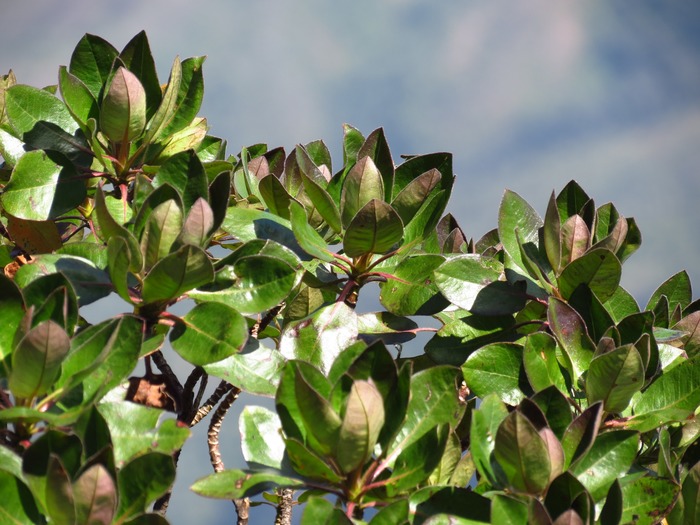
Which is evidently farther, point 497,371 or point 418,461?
point 497,371

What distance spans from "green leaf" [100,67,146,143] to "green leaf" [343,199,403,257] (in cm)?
62

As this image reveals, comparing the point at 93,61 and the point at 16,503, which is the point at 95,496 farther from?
the point at 93,61

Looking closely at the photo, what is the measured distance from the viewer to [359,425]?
142 cm

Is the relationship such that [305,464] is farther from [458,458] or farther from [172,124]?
[172,124]

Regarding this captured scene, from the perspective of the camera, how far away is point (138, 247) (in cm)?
167

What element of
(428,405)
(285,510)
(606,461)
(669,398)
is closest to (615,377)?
(606,461)

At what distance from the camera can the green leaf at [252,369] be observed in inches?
66.7

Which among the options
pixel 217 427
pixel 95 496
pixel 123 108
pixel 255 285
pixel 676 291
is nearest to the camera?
pixel 95 496

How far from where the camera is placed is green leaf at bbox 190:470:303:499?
1.46m

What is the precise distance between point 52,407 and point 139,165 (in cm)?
97

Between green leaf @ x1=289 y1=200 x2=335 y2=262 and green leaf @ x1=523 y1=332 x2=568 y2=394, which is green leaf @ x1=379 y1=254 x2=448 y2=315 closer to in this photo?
green leaf @ x1=289 y1=200 x2=335 y2=262

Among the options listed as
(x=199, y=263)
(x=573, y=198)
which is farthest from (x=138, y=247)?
(x=573, y=198)

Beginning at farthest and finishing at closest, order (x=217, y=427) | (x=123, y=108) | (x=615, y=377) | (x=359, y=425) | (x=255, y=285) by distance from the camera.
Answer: (x=217, y=427)
(x=123, y=108)
(x=255, y=285)
(x=615, y=377)
(x=359, y=425)

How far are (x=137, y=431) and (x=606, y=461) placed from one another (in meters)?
0.84
